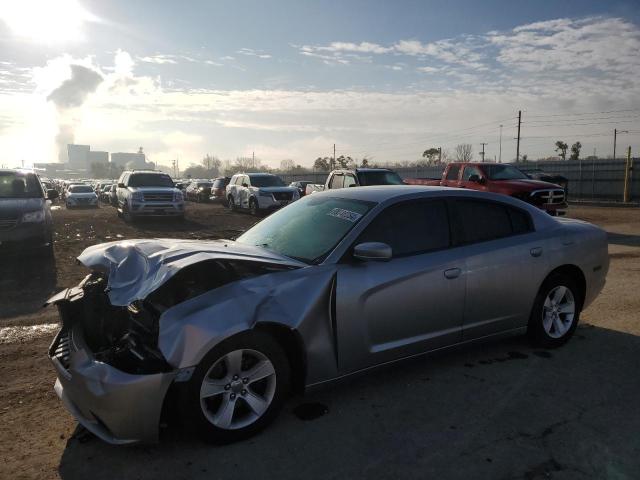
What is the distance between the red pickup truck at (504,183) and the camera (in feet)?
45.6

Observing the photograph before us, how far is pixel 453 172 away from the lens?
1652 cm

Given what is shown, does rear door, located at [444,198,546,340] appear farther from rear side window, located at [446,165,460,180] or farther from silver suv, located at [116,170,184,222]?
silver suv, located at [116,170,184,222]

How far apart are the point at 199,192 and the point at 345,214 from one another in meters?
33.4

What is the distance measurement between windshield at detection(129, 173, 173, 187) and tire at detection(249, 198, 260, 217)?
11.2ft

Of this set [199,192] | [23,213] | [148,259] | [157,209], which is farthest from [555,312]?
[199,192]

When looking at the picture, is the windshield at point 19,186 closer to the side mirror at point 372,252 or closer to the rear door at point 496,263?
the side mirror at point 372,252

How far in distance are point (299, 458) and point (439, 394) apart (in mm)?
1356

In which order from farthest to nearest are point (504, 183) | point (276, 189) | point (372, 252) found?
1. point (276, 189)
2. point (504, 183)
3. point (372, 252)

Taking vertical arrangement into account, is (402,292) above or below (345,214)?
below

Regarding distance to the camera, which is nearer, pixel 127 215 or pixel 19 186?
pixel 19 186

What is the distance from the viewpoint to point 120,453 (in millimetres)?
3078

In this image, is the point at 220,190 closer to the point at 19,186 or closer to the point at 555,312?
the point at 19,186

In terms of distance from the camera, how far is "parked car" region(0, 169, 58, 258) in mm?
8633

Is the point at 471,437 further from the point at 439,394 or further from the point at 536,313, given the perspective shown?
the point at 536,313
